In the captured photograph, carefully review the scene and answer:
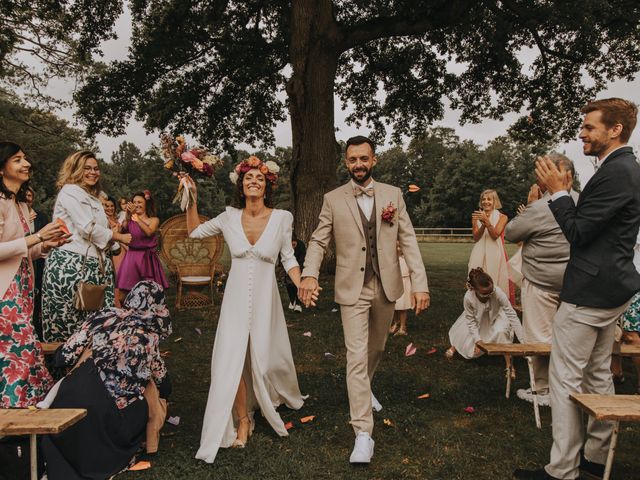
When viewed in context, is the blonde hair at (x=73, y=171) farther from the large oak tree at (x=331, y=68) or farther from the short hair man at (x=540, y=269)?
the large oak tree at (x=331, y=68)

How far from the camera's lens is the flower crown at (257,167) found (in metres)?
4.71

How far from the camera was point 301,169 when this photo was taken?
1350cm

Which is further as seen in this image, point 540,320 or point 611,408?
point 540,320

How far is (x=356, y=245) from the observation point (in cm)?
447

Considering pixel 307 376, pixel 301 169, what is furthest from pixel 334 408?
pixel 301 169

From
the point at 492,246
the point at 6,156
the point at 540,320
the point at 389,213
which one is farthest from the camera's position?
the point at 492,246

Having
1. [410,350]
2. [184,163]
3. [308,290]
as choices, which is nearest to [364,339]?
[308,290]

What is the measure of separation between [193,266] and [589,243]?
9336 mm

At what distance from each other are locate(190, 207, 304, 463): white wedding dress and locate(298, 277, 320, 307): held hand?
15.9 inches

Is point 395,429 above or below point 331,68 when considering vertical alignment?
below

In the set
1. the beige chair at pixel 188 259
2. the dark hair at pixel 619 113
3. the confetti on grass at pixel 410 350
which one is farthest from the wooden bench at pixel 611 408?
the beige chair at pixel 188 259

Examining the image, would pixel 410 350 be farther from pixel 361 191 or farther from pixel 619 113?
pixel 619 113

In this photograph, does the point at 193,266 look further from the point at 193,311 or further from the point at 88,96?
the point at 88,96

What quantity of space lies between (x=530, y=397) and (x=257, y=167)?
3.86 m
